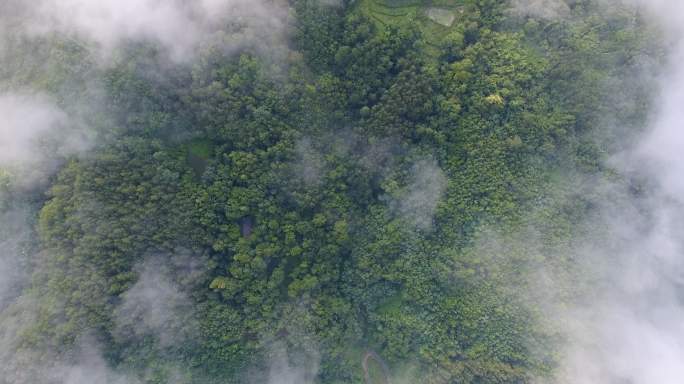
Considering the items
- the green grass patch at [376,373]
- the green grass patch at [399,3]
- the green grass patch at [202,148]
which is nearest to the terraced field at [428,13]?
the green grass patch at [399,3]

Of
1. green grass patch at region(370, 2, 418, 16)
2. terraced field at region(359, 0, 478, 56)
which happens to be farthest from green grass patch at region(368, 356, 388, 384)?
green grass patch at region(370, 2, 418, 16)

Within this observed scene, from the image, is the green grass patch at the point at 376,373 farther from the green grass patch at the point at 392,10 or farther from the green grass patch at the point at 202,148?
the green grass patch at the point at 392,10

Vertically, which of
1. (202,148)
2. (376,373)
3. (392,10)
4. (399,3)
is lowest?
(376,373)

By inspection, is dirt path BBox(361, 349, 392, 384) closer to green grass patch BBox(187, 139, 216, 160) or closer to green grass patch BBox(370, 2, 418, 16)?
green grass patch BBox(187, 139, 216, 160)

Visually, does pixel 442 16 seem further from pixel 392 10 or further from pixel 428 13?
pixel 392 10

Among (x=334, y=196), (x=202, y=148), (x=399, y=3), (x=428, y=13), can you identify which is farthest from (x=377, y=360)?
(x=399, y=3)

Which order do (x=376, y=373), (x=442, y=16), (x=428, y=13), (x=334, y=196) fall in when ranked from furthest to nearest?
1. (x=376, y=373)
2. (x=428, y=13)
3. (x=442, y=16)
4. (x=334, y=196)
